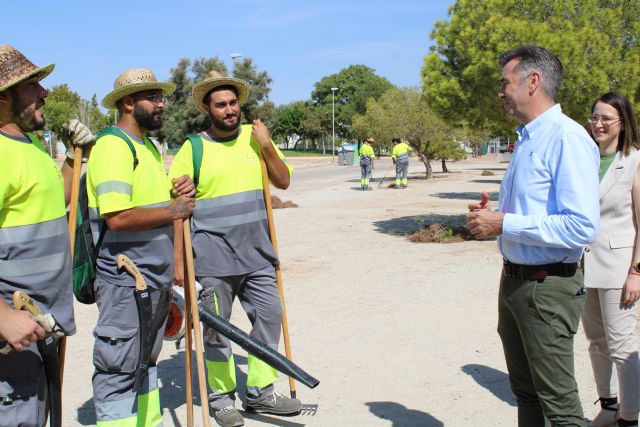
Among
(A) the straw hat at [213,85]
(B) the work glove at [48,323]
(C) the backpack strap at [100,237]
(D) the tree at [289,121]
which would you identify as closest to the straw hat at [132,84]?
(A) the straw hat at [213,85]

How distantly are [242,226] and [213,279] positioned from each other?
0.40 metres

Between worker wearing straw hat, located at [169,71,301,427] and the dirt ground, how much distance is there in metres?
0.21

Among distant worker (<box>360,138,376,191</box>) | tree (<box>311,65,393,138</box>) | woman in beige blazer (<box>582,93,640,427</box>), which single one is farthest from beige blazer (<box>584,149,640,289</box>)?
tree (<box>311,65,393,138</box>)

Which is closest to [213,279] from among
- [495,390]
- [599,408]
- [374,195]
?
[495,390]

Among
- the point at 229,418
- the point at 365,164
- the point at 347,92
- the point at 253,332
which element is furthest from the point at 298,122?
the point at 229,418

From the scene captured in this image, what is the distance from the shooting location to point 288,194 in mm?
22859

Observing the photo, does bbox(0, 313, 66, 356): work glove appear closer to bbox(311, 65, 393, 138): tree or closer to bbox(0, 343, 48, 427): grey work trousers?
bbox(0, 343, 48, 427): grey work trousers

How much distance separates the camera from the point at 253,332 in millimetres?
4680

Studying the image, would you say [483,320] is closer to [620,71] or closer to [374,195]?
[620,71]

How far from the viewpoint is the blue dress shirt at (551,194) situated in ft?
9.45

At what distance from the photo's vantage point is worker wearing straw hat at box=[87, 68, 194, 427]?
3615 millimetres

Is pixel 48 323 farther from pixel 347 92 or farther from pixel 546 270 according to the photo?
pixel 347 92

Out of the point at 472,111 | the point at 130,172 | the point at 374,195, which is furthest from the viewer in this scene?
the point at 374,195

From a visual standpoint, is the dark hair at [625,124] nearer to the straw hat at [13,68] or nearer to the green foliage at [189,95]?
the straw hat at [13,68]
